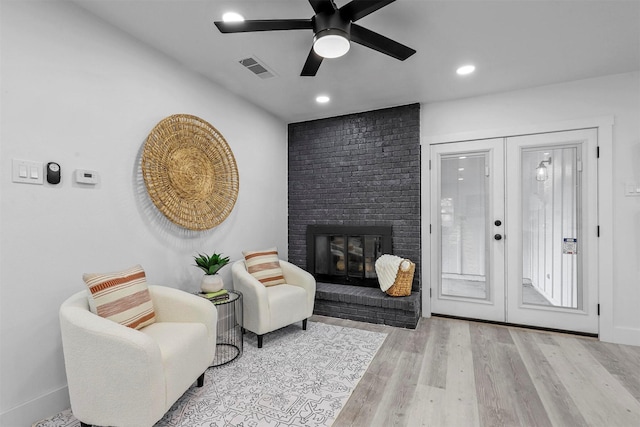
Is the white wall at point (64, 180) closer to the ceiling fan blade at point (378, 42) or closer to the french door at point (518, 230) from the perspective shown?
the ceiling fan blade at point (378, 42)

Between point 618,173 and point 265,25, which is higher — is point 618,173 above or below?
below

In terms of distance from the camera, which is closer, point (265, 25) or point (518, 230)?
point (265, 25)

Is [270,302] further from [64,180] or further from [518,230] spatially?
[518,230]

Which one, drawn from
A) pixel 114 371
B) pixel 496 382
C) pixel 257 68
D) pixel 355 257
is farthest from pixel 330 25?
pixel 355 257

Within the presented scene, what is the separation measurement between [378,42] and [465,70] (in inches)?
53.8

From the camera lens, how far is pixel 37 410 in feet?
5.77

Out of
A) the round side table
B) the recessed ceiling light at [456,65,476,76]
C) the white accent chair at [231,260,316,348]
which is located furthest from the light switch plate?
the recessed ceiling light at [456,65,476,76]

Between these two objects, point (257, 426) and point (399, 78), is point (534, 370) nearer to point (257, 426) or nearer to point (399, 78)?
point (257, 426)

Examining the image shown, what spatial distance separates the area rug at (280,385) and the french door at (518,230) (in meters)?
1.33

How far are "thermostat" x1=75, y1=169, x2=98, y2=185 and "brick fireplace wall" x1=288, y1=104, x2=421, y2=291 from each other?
8.30 feet

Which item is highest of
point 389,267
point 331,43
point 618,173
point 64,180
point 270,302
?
point 331,43

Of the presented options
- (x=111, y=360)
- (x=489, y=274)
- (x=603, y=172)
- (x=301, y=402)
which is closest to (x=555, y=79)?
(x=603, y=172)

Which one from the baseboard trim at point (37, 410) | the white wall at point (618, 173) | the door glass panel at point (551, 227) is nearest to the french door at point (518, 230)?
the door glass panel at point (551, 227)

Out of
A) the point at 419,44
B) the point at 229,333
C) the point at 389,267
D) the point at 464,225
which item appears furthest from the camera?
the point at 464,225
